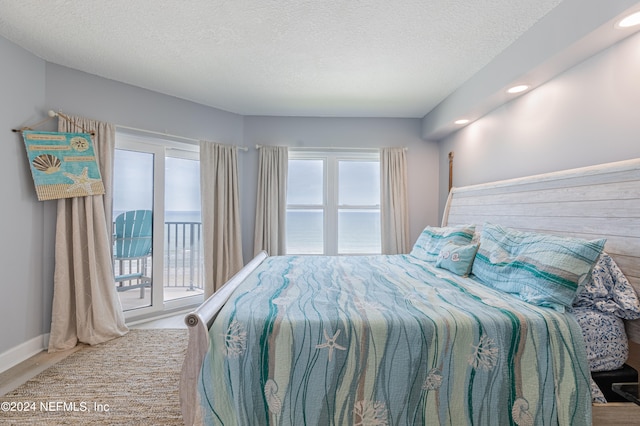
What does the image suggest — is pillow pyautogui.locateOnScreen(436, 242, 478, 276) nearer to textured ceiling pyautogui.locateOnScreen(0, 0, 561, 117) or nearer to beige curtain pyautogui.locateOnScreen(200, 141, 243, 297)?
textured ceiling pyautogui.locateOnScreen(0, 0, 561, 117)

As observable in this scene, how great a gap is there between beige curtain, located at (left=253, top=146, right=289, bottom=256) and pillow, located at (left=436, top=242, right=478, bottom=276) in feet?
7.59

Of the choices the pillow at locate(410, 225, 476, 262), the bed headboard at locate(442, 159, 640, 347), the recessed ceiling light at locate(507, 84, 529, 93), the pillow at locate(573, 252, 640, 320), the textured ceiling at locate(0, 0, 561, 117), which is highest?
the textured ceiling at locate(0, 0, 561, 117)

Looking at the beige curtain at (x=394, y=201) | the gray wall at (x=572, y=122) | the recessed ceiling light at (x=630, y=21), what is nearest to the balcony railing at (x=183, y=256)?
the beige curtain at (x=394, y=201)

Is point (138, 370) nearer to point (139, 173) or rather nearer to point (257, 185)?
point (139, 173)

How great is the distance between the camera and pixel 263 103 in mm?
3691

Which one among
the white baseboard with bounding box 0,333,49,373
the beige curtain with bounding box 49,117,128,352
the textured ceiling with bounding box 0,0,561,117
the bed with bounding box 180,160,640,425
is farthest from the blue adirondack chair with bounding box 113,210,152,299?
the bed with bounding box 180,160,640,425

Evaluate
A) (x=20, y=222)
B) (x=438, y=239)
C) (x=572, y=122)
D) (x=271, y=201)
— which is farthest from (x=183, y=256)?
(x=572, y=122)

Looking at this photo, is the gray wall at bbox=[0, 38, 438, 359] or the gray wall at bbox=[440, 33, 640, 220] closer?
the gray wall at bbox=[440, 33, 640, 220]

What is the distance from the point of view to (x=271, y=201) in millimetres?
4066

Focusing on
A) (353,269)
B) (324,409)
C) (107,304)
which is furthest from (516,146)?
(107,304)

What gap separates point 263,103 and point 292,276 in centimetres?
244

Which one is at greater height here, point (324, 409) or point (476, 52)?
point (476, 52)

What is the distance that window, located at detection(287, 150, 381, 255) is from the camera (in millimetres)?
4273

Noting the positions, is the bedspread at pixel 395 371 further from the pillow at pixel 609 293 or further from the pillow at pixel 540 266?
the pillow at pixel 609 293
